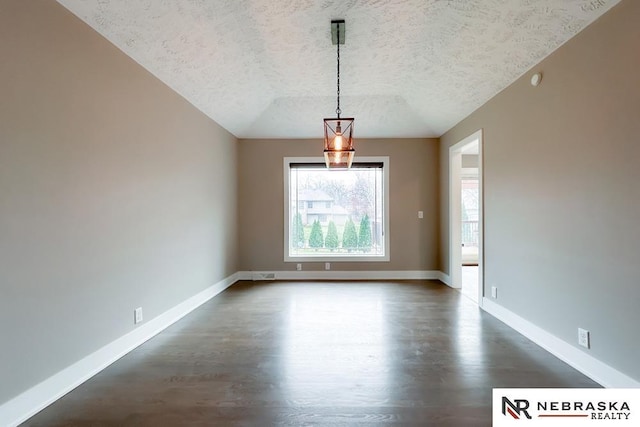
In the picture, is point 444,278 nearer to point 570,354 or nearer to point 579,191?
point 570,354

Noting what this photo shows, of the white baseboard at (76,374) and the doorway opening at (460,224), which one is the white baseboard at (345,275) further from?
the white baseboard at (76,374)

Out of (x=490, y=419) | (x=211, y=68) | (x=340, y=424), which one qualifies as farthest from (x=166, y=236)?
(x=490, y=419)

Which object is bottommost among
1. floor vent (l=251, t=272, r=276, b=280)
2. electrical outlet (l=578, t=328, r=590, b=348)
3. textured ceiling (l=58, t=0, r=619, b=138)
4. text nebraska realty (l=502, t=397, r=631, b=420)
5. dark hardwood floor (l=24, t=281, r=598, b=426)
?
dark hardwood floor (l=24, t=281, r=598, b=426)

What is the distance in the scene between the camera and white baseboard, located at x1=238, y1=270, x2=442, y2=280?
18.2 ft

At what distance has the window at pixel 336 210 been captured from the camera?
5.69 metres

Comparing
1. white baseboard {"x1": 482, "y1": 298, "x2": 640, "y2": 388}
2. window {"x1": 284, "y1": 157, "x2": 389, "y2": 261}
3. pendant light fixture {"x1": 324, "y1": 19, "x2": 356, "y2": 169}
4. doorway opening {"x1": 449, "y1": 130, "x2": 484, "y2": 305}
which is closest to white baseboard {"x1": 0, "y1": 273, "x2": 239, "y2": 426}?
pendant light fixture {"x1": 324, "y1": 19, "x2": 356, "y2": 169}

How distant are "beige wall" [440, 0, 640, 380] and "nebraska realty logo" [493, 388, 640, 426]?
24cm

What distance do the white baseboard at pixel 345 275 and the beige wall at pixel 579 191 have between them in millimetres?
2111

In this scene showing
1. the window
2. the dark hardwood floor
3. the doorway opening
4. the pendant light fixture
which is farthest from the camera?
the window

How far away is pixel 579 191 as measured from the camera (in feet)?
7.72

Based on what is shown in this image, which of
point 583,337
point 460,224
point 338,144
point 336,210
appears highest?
point 338,144

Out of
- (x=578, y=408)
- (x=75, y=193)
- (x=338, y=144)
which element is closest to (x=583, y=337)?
(x=578, y=408)

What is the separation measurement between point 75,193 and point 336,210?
423 cm

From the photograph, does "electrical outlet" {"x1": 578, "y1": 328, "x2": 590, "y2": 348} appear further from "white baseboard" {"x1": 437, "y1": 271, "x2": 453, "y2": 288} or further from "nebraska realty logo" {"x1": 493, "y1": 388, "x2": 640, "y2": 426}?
"white baseboard" {"x1": 437, "y1": 271, "x2": 453, "y2": 288}
